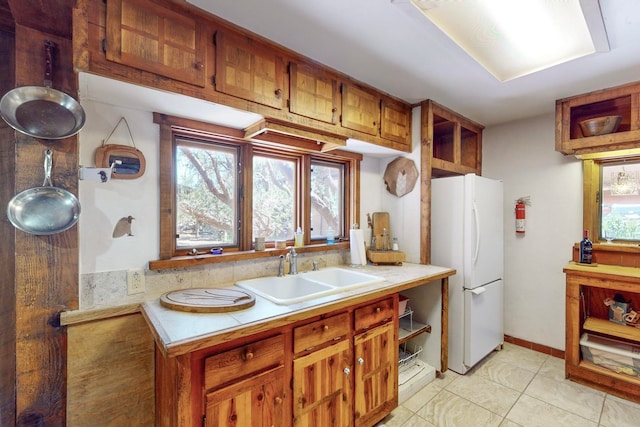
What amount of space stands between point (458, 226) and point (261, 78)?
6.26 feet

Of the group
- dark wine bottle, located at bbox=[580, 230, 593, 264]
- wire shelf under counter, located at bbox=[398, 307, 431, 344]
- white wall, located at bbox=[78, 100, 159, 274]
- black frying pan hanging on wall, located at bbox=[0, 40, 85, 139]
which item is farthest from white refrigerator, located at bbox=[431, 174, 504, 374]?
black frying pan hanging on wall, located at bbox=[0, 40, 85, 139]

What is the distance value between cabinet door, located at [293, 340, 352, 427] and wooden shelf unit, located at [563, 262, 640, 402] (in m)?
2.03

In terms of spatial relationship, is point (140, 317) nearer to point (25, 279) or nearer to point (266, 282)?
point (25, 279)

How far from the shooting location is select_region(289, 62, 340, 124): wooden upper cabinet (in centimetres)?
177

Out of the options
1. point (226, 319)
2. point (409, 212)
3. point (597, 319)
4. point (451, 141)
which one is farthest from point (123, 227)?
point (597, 319)

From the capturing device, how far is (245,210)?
2.00 m

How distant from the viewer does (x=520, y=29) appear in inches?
64.6

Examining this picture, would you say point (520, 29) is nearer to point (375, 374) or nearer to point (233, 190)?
point (233, 190)

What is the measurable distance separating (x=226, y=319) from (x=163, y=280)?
1.98ft

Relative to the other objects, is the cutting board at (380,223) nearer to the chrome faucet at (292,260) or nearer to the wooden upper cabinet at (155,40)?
the chrome faucet at (292,260)

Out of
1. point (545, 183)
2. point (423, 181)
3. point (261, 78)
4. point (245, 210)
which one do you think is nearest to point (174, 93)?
point (261, 78)

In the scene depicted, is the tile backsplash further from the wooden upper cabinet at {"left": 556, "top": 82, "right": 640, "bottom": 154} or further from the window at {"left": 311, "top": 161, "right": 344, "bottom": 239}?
the wooden upper cabinet at {"left": 556, "top": 82, "right": 640, "bottom": 154}

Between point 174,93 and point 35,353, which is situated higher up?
point 174,93

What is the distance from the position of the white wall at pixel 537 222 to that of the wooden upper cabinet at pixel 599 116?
0.82ft
